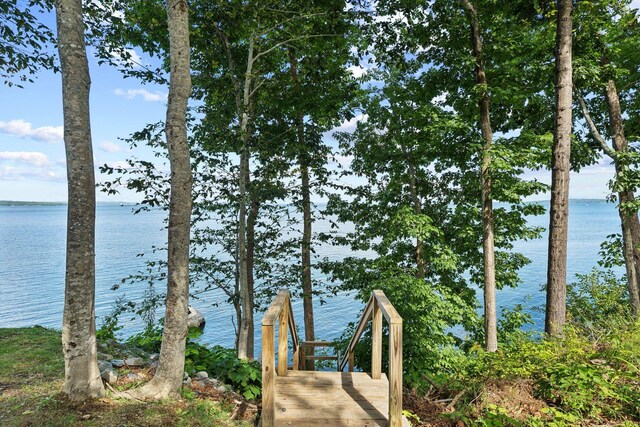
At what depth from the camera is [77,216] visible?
3.29 m

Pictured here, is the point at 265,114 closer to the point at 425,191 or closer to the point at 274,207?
the point at 274,207

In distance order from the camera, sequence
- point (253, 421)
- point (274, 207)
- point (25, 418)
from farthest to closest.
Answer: point (274, 207) < point (253, 421) < point (25, 418)

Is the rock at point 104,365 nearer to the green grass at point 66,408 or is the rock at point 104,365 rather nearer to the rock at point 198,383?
the green grass at point 66,408

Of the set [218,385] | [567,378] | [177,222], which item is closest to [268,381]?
[218,385]

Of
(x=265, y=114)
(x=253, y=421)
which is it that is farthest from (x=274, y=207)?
(x=253, y=421)

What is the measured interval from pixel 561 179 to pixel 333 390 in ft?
16.9

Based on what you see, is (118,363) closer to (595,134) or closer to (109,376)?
(109,376)

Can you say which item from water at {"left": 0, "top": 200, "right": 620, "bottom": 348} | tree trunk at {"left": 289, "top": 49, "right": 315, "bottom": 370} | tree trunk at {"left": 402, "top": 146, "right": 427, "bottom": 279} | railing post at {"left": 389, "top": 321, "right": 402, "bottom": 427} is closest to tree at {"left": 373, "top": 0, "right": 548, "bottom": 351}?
tree trunk at {"left": 402, "top": 146, "right": 427, "bottom": 279}

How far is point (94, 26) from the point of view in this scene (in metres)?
6.17

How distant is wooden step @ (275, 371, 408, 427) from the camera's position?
10.6 feet

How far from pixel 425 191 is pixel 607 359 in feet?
29.0

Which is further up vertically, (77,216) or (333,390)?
Result: (77,216)

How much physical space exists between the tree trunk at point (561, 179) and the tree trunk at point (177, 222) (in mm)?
5835

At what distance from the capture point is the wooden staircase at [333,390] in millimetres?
2980
